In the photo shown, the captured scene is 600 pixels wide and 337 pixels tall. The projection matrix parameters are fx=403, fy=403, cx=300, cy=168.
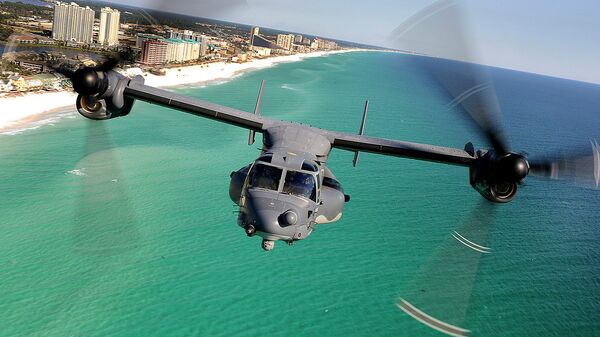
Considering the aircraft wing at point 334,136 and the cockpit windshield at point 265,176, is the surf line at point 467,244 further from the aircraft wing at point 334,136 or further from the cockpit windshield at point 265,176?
the cockpit windshield at point 265,176

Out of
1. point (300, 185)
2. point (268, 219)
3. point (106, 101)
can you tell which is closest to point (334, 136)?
point (300, 185)

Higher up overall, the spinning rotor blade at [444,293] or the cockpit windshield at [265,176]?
the cockpit windshield at [265,176]

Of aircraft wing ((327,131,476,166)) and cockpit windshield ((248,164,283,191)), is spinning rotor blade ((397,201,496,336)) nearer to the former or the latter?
aircraft wing ((327,131,476,166))

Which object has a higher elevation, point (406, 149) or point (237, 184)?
point (406, 149)

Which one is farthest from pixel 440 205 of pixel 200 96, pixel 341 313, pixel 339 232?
pixel 200 96

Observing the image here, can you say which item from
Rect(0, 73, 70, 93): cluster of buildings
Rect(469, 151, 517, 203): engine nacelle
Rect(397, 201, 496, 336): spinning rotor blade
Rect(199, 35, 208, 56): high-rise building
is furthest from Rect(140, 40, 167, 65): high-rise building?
Rect(469, 151, 517, 203): engine nacelle

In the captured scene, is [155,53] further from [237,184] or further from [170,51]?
[237,184]

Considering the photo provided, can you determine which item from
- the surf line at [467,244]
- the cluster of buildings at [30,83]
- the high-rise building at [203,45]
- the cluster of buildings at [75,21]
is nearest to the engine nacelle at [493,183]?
the surf line at [467,244]
